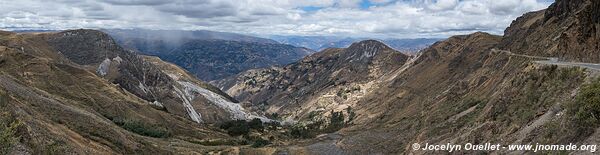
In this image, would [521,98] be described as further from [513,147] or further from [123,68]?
[123,68]

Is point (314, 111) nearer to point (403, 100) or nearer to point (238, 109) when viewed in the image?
point (238, 109)

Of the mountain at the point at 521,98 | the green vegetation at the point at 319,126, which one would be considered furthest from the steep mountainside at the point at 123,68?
the mountain at the point at 521,98

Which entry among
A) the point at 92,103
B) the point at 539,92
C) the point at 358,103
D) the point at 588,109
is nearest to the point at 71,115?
the point at 92,103

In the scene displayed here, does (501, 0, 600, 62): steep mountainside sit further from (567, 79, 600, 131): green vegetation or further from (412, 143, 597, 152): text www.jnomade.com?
(567, 79, 600, 131): green vegetation

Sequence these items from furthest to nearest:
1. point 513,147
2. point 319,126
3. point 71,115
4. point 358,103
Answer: point 358,103 < point 319,126 < point 71,115 < point 513,147

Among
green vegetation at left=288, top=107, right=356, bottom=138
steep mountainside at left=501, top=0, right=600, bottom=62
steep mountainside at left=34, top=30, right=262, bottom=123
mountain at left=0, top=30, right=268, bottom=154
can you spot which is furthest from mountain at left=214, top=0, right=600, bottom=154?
steep mountainside at left=34, top=30, right=262, bottom=123

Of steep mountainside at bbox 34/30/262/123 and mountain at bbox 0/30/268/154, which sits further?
steep mountainside at bbox 34/30/262/123
